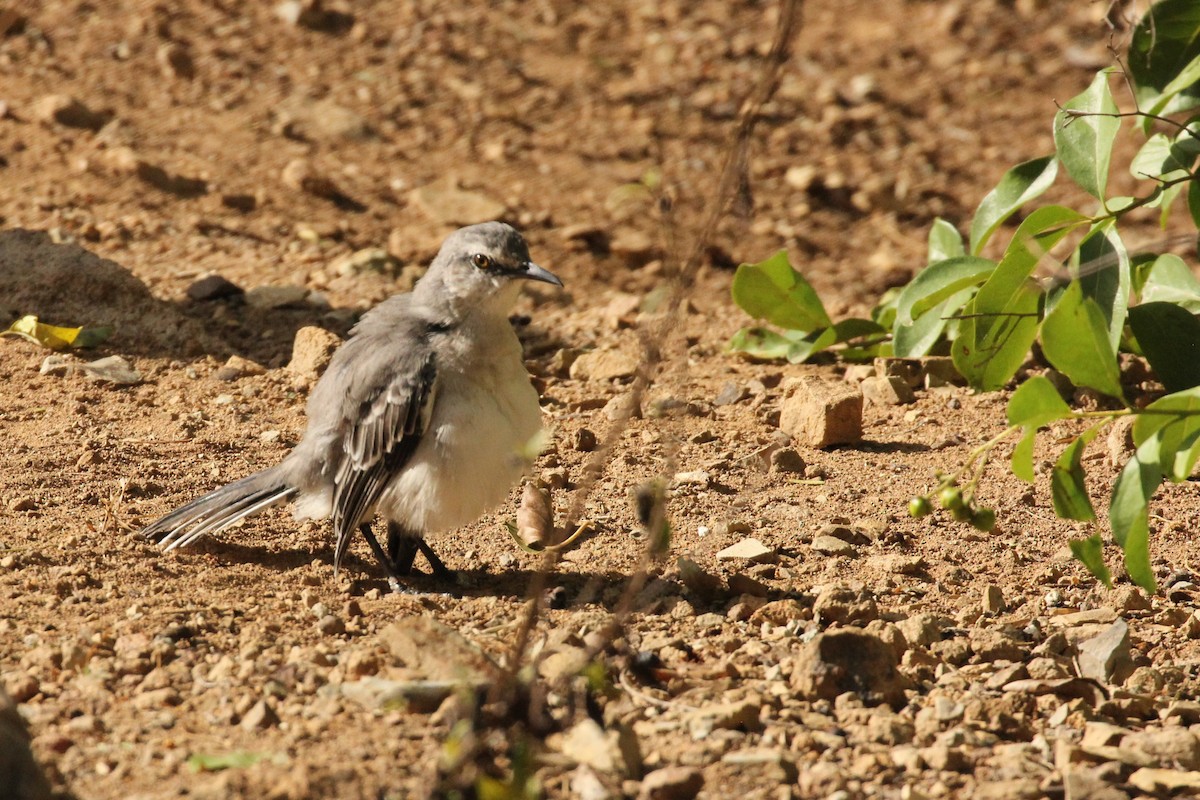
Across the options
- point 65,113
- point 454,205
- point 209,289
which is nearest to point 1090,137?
point 454,205

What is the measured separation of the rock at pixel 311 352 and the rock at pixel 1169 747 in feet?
15.1

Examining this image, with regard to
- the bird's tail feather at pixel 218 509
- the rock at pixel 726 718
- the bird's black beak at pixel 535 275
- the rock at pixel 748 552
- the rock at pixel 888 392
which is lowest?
the bird's tail feather at pixel 218 509

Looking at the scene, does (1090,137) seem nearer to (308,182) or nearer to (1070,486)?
(1070,486)

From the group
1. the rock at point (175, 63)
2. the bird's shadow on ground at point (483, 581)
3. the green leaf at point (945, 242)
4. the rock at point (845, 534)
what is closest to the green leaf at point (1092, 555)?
the bird's shadow on ground at point (483, 581)

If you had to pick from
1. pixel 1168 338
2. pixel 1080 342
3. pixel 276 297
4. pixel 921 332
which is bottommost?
pixel 276 297

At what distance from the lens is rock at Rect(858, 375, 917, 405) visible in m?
7.31

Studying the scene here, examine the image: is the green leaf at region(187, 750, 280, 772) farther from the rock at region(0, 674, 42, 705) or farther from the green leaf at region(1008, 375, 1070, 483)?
the green leaf at region(1008, 375, 1070, 483)

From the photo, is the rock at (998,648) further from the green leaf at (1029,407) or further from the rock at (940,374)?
the rock at (940,374)

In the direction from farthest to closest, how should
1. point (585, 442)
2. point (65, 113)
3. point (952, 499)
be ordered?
point (65, 113) → point (585, 442) → point (952, 499)

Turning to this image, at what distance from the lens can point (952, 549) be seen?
19.2 ft

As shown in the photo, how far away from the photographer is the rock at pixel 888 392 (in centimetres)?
731

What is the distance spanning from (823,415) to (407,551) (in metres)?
2.17

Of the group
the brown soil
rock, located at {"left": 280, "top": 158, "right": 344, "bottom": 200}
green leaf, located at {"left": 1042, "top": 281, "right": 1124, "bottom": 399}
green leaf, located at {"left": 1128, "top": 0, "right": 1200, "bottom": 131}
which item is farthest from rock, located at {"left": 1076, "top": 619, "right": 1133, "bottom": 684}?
rock, located at {"left": 280, "top": 158, "right": 344, "bottom": 200}

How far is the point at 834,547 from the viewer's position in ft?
19.0
